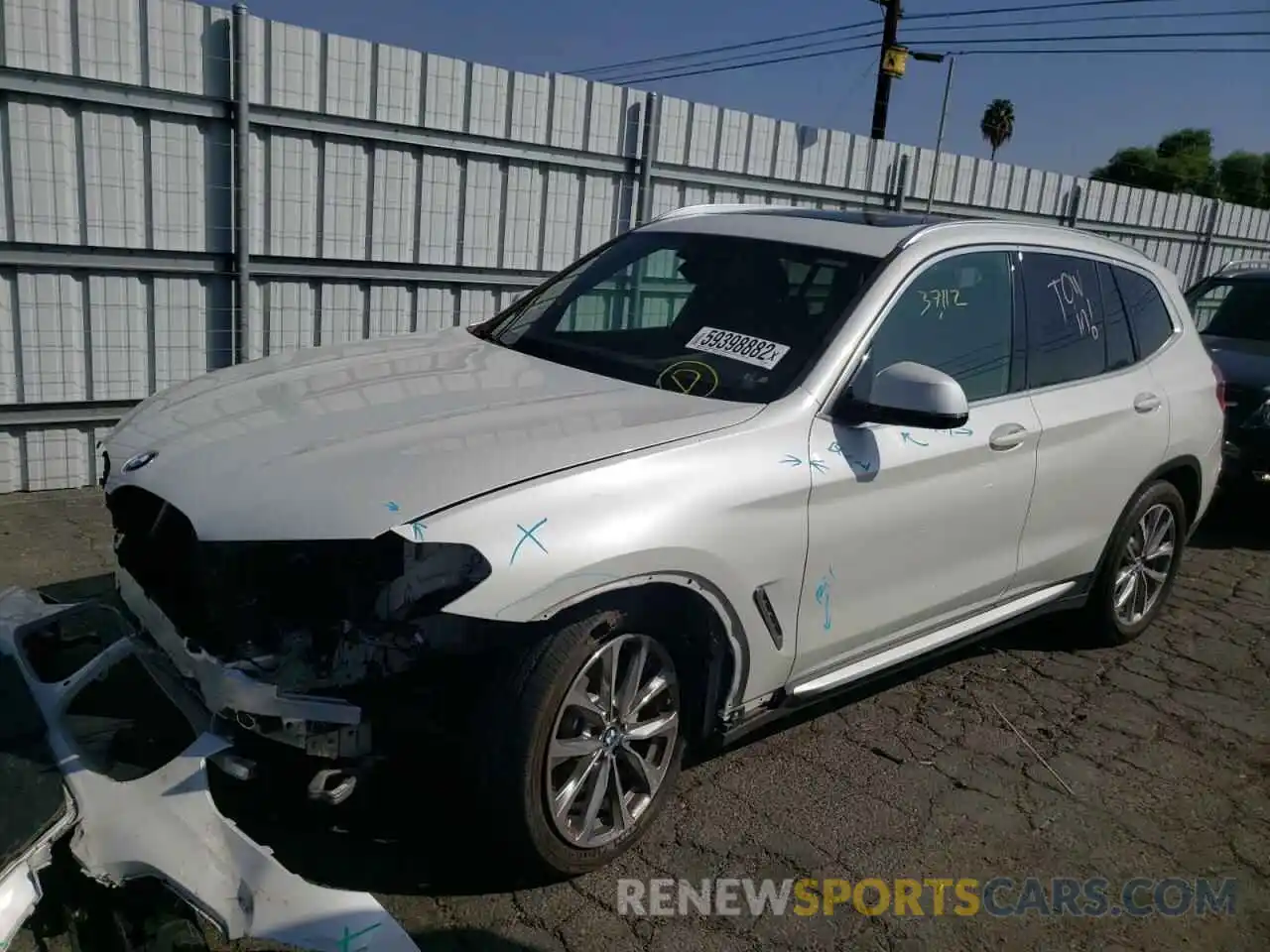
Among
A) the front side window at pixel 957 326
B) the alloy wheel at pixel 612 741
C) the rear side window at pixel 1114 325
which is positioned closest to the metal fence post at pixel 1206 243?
the rear side window at pixel 1114 325

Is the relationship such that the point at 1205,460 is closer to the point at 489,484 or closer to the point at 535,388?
the point at 535,388

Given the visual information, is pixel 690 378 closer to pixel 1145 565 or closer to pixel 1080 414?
pixel 1080 414

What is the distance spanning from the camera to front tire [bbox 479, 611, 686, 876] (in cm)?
259

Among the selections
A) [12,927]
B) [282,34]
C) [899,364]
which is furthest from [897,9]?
[12,927]

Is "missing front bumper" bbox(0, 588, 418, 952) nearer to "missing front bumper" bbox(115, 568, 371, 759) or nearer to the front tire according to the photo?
"missing front bumper" bbox(115, 568, 371, 759)

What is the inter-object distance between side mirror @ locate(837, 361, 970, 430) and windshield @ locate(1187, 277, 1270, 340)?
19.8 ft

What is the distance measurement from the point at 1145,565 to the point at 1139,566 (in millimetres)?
70

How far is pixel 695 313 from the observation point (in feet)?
12.4

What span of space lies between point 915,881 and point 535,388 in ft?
6.24

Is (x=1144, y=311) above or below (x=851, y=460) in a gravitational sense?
above

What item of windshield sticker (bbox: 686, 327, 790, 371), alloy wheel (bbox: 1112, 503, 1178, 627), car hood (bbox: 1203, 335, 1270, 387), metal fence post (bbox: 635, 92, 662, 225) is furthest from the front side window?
car hood (bbox: 1203, 335, 1270, 387)

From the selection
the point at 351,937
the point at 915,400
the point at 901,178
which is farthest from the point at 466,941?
the point at 901,178

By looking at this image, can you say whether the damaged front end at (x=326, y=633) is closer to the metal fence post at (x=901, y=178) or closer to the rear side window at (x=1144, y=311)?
the rear side window at (x=1144, y=311)

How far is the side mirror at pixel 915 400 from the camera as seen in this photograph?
3.14 metres
